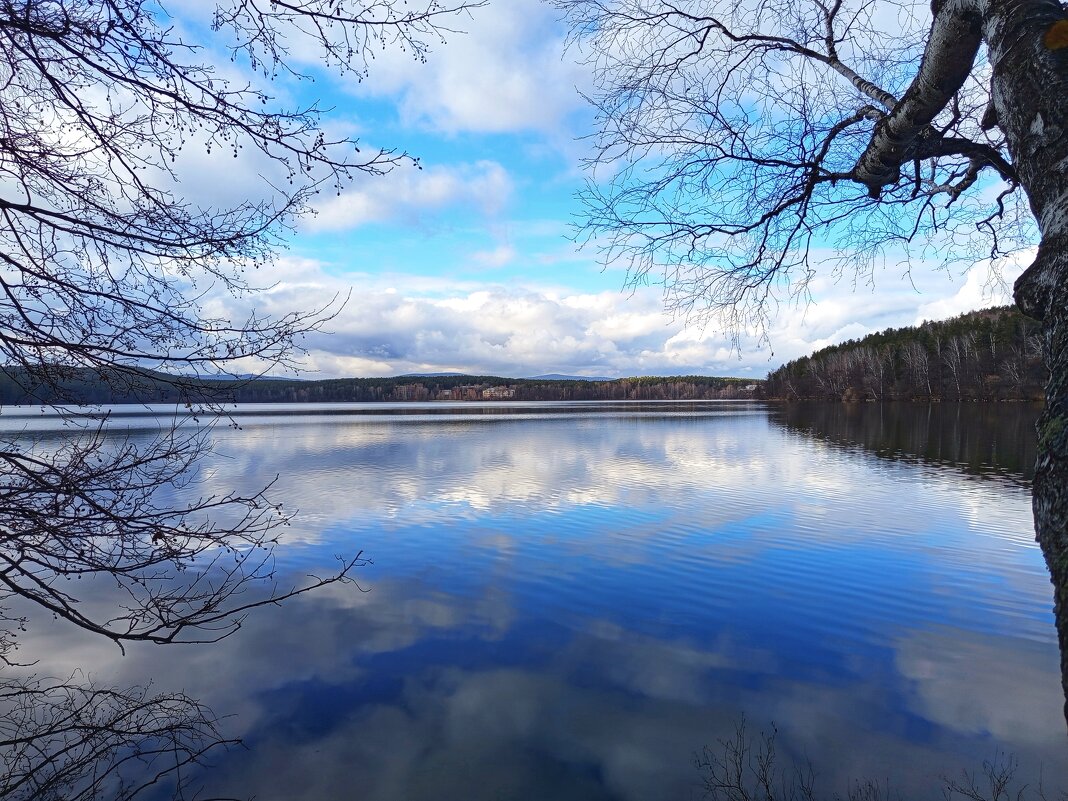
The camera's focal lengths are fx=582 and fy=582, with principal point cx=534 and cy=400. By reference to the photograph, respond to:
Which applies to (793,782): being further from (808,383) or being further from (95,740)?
(808,383)

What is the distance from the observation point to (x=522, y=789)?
16.8ft

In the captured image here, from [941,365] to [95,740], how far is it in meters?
102

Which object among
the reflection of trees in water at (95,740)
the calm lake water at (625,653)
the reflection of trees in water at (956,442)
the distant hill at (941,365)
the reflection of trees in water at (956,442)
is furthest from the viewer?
the distant hill at (941,365)

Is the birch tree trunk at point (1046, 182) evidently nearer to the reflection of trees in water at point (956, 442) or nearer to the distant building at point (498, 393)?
the reflection of trees in water at point (956, 442)

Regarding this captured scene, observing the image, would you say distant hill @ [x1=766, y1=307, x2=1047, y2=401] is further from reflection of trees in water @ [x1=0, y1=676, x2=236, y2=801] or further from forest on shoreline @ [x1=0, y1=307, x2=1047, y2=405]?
reflection of trees in water @ [x1=0, y1=676, x2=236, y2=801]

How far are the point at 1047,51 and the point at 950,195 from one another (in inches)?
86.6

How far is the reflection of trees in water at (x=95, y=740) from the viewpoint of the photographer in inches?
202

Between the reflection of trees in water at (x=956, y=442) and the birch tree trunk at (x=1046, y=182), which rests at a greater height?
the birch tree trunk at (x=1046, y=182)

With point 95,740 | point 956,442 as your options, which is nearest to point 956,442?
point 956,442

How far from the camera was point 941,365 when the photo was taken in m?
85.2

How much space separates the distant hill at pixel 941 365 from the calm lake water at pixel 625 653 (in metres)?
67.8

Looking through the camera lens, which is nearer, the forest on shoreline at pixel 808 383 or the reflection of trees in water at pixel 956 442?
the forest on shoreline at pixel 808 383

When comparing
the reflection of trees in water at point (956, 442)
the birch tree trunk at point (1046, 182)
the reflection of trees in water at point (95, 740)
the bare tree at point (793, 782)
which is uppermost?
the birch tree trunk at point (1046, 182)

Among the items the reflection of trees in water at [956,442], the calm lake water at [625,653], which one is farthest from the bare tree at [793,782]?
the reflection of trees in water at [956,442]
